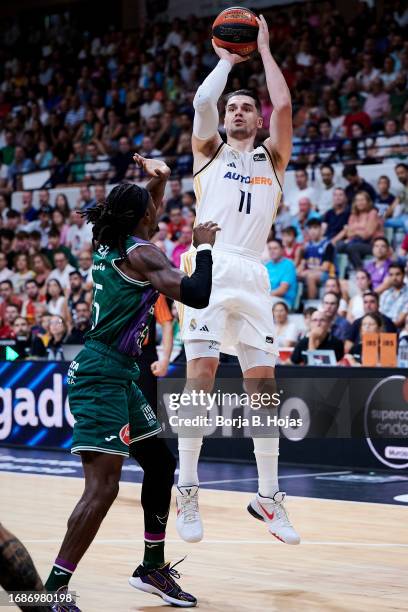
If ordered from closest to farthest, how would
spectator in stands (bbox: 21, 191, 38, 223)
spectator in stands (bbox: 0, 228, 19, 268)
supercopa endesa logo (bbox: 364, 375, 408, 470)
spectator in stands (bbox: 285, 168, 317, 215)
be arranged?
1. supercopa endesa logo (bbox: 364, 375, 408, 470)
2. spectator in stands (bbox: 285, 168, 317, 215)
3. spectator in stands (bbox: 0, 228, 19, 268)
4. spectator in stands (bbox: 21, 191, 38, 223)

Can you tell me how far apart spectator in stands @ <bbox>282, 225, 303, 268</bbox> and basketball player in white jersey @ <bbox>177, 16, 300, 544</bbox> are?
25.3 ft

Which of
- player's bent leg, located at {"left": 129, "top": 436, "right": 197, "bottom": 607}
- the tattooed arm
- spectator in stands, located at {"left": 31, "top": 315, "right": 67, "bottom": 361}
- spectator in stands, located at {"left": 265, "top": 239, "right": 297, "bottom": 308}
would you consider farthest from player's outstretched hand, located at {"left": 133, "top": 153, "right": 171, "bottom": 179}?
spectator in stands, located at {"left": 265, "top": 239, "right": 297, "bottom": 308}

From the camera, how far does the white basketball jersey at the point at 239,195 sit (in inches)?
254

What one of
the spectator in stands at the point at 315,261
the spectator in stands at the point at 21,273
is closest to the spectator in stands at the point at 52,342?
the spectator in stands at the point at 315,261

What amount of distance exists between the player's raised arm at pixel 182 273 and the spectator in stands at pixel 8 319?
9.76 metres

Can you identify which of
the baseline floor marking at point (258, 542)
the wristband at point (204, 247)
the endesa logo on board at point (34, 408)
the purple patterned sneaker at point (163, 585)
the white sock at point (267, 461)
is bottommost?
the baseline floor marking at point (258, 542)

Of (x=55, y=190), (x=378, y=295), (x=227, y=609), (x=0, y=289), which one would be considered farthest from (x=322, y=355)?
(x=55, y=190)

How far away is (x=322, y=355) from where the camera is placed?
1104cm

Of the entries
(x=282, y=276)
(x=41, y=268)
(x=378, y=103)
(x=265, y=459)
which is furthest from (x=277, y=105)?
(x=41, y=268)

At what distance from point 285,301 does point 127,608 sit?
8812 millimetres

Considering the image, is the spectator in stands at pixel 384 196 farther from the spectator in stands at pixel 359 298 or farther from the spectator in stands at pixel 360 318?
the spectator in stands at pixel 360 318

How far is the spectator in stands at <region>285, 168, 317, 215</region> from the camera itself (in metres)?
15.4

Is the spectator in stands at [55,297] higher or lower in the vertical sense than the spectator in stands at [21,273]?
lower

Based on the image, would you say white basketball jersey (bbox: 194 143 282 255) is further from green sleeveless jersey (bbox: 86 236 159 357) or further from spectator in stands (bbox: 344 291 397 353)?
spectator in stands (bbox: 344 291 397 353)
